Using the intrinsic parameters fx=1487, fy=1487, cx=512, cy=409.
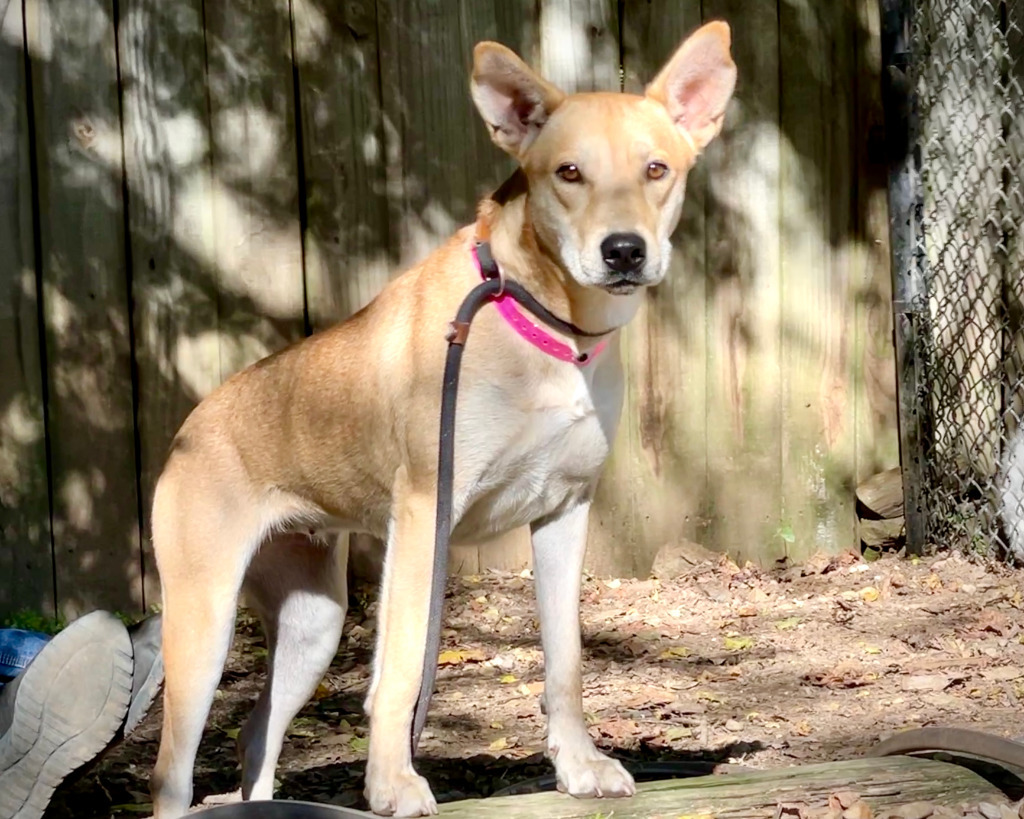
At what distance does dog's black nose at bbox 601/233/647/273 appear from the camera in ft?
12.2

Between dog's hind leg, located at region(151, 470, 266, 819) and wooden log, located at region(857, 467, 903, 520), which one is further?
wooden log, located at region(857, 467, 903, 520)

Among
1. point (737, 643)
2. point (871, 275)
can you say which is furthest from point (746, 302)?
point (737, 643)

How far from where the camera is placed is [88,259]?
591 cm

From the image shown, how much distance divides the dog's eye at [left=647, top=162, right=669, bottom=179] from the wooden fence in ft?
7.51

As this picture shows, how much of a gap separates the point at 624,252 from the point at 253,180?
8.85 feet

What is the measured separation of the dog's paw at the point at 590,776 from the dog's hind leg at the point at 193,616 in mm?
1012

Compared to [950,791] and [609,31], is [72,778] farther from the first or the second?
[609,31]

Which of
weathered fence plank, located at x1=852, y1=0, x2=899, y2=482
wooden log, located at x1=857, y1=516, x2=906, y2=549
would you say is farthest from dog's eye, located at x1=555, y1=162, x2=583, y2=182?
wooden log, located at x1=857, y1=516, x2=906, y2=549

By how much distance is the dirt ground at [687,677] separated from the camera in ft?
16.1

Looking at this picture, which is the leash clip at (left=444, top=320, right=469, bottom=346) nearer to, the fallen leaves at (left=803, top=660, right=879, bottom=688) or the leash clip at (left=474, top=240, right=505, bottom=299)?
the leash clip at (left=474, top=240, right=505, bottom=299)

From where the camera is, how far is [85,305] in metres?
5.93

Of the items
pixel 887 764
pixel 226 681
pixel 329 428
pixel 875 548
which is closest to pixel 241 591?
pixel 329 428

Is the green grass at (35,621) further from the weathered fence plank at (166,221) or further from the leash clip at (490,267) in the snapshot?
the leash clip at (490,267)

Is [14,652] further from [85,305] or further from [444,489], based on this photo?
[444,489]
